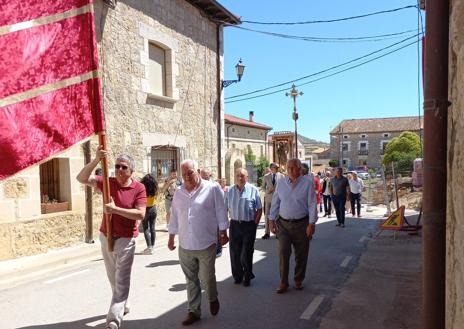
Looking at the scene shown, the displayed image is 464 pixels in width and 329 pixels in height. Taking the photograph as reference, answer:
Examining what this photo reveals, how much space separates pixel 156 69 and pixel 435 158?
10.8 metres

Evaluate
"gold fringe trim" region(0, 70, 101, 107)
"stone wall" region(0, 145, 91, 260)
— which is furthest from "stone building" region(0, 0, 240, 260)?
"gold fringe trim" region(0, 70, 101, 107)

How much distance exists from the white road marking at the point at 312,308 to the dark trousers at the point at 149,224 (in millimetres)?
4088

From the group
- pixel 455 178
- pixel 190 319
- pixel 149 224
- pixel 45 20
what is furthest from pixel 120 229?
pixel 149 224

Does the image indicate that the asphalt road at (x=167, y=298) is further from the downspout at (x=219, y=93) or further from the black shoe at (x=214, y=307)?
the downspout at (x=219, y=93)

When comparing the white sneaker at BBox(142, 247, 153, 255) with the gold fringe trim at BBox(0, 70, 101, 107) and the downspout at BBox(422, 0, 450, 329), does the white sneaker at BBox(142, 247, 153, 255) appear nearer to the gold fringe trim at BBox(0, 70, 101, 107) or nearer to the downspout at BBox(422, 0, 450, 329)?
the gold fringe trim at BBox(0, 70, 101, 107)

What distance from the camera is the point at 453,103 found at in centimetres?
249

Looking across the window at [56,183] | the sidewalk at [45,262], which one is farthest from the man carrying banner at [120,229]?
the window at [56,183]

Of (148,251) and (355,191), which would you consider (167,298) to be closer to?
(148,251)

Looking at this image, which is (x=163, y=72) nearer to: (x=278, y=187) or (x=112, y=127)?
(x=112, y=127)

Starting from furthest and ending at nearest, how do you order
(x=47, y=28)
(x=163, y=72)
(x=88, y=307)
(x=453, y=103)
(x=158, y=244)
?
(x=163, y=72)
(x=158, y=244)
(x=88, y=307)
(x=47, y=28)
(x=453, y=103)

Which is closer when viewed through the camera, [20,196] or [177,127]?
[20,196]

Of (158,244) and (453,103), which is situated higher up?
(453,103)

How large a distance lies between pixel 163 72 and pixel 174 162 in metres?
2.85

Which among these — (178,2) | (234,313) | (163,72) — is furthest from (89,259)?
(178,2)
